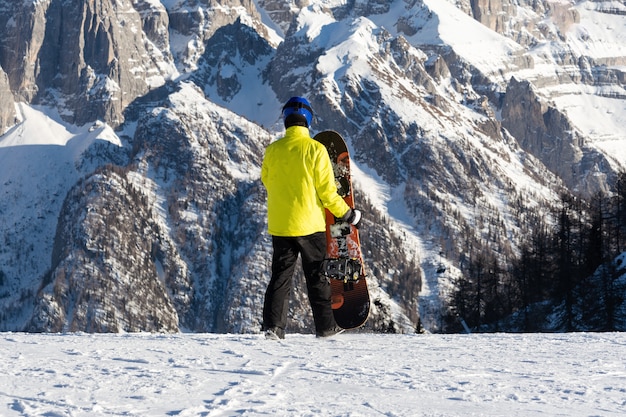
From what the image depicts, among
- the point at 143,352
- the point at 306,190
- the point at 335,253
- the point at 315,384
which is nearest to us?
the point at 315,384

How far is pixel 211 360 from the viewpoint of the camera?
34.7 ft

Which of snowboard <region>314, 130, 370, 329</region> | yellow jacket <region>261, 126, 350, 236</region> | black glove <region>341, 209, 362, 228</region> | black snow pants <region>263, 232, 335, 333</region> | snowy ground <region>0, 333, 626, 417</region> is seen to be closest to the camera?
snowy ground <region>0, 333, 626, 417</region>

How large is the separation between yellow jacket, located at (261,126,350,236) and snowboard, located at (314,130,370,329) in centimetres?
82

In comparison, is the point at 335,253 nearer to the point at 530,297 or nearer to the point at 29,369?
the point at 29,369

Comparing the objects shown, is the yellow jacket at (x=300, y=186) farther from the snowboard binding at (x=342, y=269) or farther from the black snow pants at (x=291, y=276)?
the snowboard binding at (x=342, y=269)

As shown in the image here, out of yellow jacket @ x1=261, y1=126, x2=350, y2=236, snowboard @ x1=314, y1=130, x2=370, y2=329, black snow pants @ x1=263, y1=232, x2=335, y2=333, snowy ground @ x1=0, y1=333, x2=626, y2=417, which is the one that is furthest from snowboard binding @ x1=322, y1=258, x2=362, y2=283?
snowy ground @ x1=0, y1=333, x2=626, y2=417

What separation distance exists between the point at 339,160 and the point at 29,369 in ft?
30.5

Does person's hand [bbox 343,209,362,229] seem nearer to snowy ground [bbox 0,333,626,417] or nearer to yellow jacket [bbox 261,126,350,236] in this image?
yellow jacket [bbox 261,126,350,236]

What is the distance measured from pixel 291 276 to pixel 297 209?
1.09m

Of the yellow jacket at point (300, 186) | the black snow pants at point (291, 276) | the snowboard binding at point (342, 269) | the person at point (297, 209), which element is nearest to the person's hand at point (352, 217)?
the person at point (297, 209)

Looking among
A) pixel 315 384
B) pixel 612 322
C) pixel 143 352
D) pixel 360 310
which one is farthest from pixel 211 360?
pixel 612 322

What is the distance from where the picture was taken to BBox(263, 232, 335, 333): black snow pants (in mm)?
12945

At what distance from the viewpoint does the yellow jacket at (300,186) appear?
41.7ft

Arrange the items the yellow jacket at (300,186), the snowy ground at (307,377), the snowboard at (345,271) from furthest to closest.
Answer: the snowboard at (345,271) < the yellow jacket at (300,186) < the snowy ground at (307,377)
